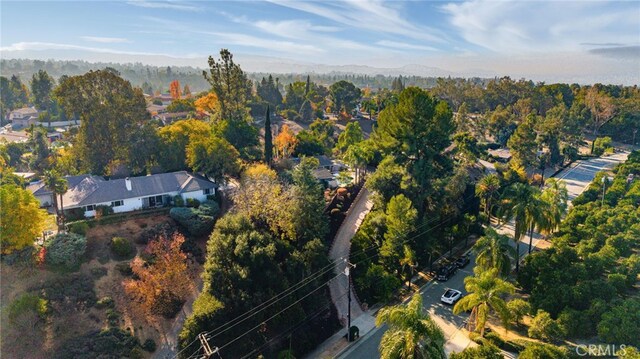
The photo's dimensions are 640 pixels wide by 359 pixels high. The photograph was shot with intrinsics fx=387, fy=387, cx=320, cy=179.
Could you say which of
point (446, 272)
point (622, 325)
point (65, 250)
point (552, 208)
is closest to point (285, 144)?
point (446, 272)

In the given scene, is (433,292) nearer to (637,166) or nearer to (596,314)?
(596,314)

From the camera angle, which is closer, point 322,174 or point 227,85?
point 322,174

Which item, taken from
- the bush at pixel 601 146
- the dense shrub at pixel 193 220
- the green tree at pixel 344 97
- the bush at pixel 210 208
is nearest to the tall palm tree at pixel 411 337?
the dense shrub at pixel 193 220

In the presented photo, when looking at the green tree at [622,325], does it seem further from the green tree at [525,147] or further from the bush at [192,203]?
the green tree at [525,147]

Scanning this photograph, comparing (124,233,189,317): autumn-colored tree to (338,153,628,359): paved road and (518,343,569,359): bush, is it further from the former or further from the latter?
(518,343,569,359): bush

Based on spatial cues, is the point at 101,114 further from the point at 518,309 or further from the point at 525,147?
the point at 525,147

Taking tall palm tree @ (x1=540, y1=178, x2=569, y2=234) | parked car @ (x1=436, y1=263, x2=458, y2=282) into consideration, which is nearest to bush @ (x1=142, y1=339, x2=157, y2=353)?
parked car @ (x1=436, y1=263, x2=458, y2=282)

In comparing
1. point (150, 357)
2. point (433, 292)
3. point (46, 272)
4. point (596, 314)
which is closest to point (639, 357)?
point (596, 314)
